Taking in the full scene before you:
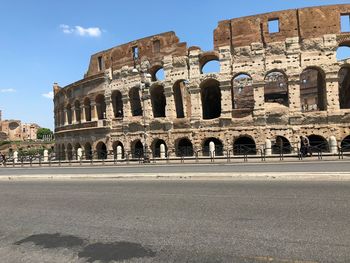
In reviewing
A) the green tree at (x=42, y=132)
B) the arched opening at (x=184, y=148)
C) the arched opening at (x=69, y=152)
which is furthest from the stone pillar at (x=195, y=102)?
the green tree at (x=42, y=132)

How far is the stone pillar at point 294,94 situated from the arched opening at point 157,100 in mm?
11575

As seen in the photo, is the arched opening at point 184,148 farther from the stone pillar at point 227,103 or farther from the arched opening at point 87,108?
the arched opening at point 87,108

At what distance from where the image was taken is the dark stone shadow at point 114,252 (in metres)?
4.18

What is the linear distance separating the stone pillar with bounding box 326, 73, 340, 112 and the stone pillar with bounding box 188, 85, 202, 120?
9.73 meters

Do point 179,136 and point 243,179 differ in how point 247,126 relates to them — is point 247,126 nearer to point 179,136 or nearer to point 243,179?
point 179,136

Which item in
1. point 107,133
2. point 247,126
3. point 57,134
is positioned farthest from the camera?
point 57,134

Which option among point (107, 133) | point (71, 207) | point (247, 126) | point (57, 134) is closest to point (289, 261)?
point (71, 207)

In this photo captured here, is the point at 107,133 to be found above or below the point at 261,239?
above

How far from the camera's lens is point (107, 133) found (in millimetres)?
31406

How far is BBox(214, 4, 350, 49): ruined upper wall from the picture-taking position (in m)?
24.7

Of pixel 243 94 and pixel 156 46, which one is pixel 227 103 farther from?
pixel 243 94

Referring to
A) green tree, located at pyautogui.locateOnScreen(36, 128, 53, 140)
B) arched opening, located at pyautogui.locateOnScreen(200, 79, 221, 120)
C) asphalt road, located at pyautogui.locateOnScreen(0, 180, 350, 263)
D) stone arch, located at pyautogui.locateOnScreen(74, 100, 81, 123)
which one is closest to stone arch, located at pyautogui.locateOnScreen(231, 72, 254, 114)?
arched opening, located at pyautogui.locateOnScreen(200, 79, 221, 120)

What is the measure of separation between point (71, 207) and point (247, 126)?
2009 centimetres

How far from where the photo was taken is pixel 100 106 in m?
33.9
